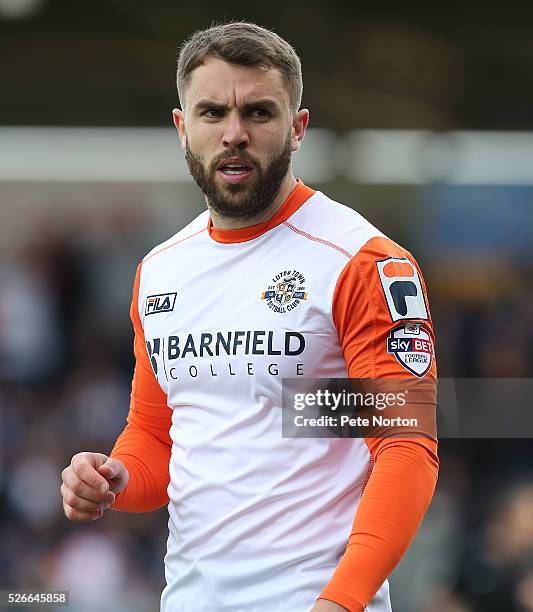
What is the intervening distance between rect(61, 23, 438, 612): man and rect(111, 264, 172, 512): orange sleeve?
0.32 ft

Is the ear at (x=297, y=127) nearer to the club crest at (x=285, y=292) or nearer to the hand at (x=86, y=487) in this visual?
the club crest at (x=285, y=292)

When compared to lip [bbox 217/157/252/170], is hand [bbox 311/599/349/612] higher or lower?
lower

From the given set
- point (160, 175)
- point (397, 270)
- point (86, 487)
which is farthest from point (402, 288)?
point (160, 175)

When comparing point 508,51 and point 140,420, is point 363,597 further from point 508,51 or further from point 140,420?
point 508,51

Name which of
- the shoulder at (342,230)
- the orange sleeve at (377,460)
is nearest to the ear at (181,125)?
the shoulder at (342,230)

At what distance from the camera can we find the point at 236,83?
2.37 m

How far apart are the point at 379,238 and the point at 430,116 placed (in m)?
6.83

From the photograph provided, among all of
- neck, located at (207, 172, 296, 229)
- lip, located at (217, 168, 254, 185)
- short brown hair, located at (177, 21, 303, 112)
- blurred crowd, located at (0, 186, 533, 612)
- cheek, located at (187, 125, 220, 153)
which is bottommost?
blurred crowd, located at (0, 186, 533, 612)

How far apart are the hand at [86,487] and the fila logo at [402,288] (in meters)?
0.68

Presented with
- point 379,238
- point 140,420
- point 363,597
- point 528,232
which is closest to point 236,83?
point 379,238

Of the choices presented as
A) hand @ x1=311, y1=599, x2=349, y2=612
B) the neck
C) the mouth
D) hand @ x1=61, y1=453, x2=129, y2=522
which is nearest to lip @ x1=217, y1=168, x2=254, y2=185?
the mouth

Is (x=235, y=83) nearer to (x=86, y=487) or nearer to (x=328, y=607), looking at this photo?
(x=86, y=487)

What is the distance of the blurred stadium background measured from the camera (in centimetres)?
714

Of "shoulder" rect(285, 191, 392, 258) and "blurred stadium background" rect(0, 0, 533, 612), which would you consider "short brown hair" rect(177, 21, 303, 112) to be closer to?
"shoulder" rect(285, 191, 392, 258)
